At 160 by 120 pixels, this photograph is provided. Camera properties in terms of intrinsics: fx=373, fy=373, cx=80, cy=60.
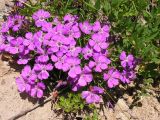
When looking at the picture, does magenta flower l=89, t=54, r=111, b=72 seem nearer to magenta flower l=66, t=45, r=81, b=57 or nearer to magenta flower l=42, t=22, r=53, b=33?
magenta flower l=66, t=45, r=81, b=57

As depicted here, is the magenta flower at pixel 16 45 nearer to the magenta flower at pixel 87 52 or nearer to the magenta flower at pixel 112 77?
the magenta flower at pixel 87 52

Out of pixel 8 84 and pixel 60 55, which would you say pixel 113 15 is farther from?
pixel 8 84

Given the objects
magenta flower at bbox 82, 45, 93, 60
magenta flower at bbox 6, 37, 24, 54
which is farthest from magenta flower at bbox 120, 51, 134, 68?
magenta flower at bbox 6, 37, 24, 54

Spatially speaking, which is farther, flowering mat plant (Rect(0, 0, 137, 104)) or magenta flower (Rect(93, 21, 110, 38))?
magenta flower (Rect(93, 21, 110, 38))

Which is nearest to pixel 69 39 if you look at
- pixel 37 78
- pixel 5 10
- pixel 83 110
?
pixel 37 78

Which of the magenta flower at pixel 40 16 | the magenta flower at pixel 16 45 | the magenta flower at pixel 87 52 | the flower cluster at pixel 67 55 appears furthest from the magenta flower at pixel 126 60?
the magenta flower at pixel 16 45

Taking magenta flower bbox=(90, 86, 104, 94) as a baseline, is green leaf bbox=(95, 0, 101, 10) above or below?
above
